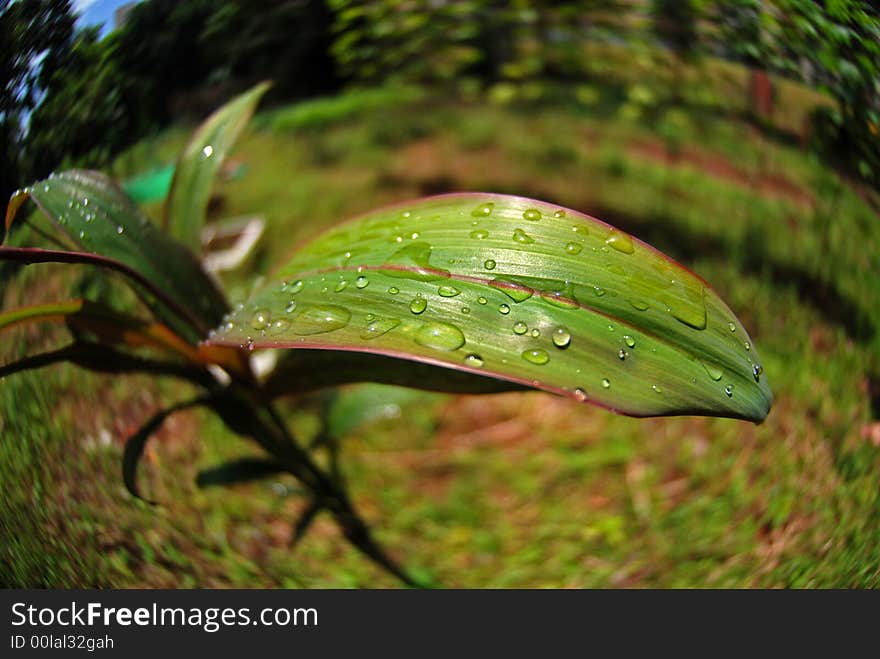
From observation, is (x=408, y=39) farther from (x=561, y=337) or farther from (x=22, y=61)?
(x=561, y=337)

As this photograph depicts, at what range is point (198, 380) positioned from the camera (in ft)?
2.62

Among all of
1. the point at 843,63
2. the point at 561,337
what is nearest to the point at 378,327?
the point at 561,337

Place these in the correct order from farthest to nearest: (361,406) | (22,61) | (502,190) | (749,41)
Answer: (502,190)
(361,406)
(749,41)
(22,61)

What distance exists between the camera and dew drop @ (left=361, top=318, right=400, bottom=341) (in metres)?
0.48

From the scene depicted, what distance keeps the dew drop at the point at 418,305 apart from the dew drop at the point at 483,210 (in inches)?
4.1

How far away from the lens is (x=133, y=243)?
68cm

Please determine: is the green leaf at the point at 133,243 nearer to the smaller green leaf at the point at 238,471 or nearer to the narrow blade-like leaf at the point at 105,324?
the narrow blade-like leaf at the point at 105,324

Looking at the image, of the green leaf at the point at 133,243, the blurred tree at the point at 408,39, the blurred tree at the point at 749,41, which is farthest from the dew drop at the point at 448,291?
the blurred tree at the point at 408,39

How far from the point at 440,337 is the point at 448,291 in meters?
0.05

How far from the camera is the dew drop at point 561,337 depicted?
1.52 ft

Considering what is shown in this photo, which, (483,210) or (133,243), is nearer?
(483,210)

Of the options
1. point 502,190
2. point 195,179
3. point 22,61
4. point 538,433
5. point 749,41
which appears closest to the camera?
point 22,61

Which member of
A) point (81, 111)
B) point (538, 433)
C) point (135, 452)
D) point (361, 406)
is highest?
point (81, 111)

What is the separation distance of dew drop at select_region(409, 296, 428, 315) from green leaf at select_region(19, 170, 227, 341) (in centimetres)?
31
